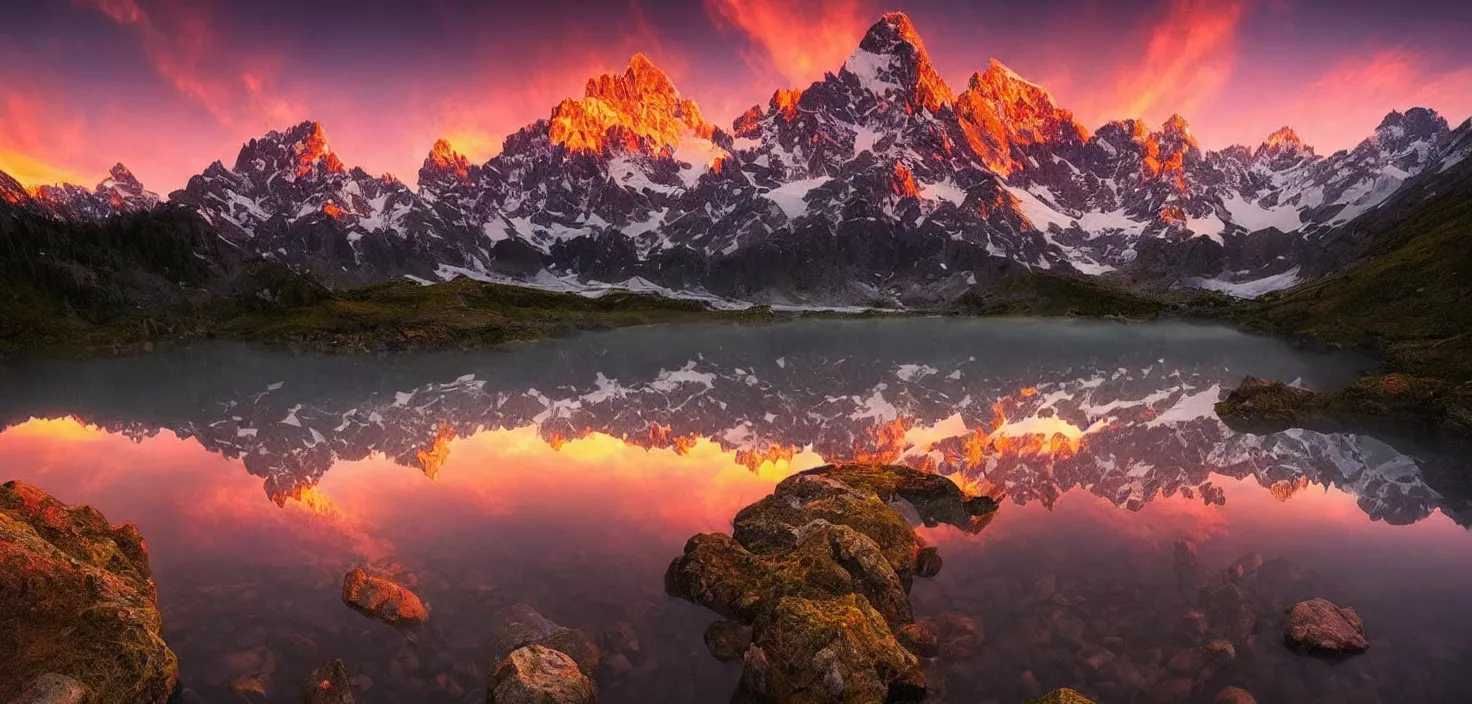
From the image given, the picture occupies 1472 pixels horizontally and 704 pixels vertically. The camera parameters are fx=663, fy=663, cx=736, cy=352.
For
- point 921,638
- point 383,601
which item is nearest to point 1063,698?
point 921,638

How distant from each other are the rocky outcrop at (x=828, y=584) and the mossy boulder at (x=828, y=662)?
0.06ft

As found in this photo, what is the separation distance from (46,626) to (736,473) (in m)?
19.2

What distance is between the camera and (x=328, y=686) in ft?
38.3

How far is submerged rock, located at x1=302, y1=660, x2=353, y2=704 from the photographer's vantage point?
11.5m

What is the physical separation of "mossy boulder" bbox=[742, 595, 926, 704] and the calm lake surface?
3.09 feet

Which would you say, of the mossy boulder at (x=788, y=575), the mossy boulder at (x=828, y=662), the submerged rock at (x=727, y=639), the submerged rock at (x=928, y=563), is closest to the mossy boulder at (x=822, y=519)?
the submerged rock at (x=928, y=563)

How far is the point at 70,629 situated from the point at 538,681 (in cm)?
833

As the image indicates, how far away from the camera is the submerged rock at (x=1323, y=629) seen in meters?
13.2

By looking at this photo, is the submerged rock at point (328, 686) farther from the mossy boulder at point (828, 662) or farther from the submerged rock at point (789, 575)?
the mossy boulder at point (828, 662)

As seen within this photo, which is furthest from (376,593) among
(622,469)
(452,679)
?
(622,469)

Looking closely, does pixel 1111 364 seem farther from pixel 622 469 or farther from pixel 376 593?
pixel 376 593

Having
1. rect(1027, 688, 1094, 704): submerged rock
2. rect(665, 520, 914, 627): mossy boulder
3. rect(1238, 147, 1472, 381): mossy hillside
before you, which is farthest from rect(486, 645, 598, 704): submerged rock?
rect(1238, 147, 1472, 381): mossy hillside

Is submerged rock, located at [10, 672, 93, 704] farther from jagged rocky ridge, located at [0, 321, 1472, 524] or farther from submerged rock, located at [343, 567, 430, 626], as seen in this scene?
jagged rocky ridge, located at [0, 321, 1472, 524]

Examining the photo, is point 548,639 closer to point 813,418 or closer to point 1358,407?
point 813,418
